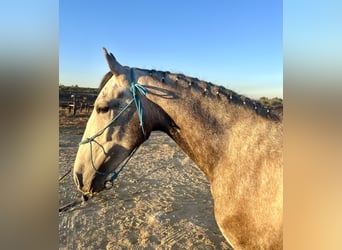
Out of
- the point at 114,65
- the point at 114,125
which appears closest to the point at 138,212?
the point at 114,125

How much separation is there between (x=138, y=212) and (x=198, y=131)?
1.69 m

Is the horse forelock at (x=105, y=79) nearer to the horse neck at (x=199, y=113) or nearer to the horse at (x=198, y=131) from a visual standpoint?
the horse at (x=198, y=131)

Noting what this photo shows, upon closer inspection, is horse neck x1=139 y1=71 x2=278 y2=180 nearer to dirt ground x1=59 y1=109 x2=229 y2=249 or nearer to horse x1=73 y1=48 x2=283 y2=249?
horse x1=73 y1=48 x2=283 y2=249

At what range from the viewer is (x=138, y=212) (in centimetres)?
253

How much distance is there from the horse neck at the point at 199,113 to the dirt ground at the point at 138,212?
0.56 metres

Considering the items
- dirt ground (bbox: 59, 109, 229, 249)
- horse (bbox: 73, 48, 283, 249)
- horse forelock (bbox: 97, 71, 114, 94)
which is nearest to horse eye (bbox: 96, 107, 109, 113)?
horse (bbox: 73, 48, 283, 249)

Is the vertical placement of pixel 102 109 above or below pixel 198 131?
above

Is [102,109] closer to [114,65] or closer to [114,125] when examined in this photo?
[114,125]

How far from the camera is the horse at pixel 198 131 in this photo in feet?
3.56

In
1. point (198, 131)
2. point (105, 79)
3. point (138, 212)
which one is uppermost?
point (105, 79)

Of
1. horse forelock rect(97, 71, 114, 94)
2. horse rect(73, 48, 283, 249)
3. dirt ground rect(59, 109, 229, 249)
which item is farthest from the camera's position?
dirt ground rect(59, 109, 229, 249)

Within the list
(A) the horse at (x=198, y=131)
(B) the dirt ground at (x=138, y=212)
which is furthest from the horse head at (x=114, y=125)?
(B) the dirt ground at (x=138, y=212)

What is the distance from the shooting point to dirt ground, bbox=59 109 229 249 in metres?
2.02
